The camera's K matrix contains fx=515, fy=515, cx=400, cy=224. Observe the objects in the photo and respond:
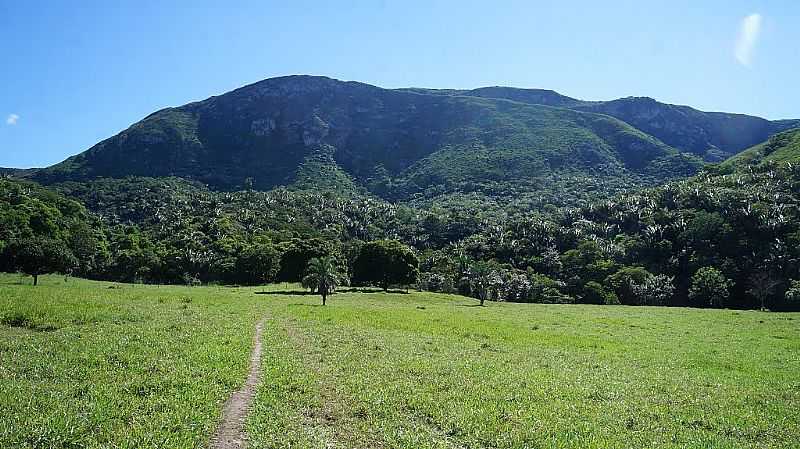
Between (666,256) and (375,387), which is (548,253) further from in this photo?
(375,387)

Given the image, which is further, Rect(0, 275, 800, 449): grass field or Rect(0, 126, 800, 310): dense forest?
Rect(0, 126, 800, 310): dense forest

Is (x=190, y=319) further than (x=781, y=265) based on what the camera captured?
No

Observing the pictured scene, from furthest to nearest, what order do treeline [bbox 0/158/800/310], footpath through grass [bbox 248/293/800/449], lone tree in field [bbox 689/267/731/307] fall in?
treeline [bbox 0/158/800/310] → lone tree in field [bbox 689/267/731/307] → footpath through grass [bbox 248/293/800/449]

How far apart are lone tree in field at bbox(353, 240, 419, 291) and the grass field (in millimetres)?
78929

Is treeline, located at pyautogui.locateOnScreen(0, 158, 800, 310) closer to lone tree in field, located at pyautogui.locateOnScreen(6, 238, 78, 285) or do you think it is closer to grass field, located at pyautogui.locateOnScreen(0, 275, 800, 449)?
lone tree in field, located at pyautogui.locateOnScreen(6, 238, 78, 285)

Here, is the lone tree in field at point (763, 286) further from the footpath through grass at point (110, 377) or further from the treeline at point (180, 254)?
the footpath through grass at point (110, 377)

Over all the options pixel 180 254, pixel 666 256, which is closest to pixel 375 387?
pixel 180 254

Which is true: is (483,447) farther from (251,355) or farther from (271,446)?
(251,355)

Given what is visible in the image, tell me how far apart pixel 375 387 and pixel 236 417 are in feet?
21.4

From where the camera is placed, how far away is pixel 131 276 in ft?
446

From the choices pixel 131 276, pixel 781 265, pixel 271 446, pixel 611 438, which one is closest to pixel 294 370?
pixel 271 446

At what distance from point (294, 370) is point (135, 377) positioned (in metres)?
6.59

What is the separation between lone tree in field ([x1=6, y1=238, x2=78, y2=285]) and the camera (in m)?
77.6

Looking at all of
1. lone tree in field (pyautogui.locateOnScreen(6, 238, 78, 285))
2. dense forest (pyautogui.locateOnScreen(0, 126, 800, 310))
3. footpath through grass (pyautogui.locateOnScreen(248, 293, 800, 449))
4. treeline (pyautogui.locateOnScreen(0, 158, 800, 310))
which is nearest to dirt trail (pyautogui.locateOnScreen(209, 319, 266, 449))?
footpath through grass (pyautogui.locateOnScreen(248, 293, 800, 449))
